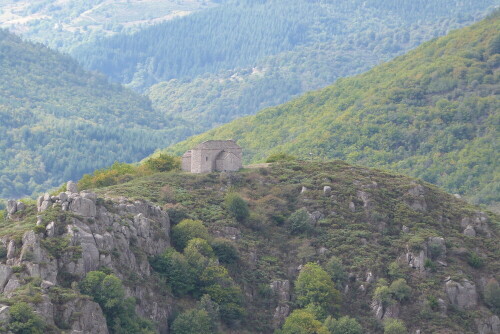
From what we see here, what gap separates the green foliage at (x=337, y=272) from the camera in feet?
385

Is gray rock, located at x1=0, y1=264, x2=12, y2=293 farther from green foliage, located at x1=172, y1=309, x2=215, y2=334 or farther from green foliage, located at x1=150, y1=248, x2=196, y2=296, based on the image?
green foliage, located at x1=150, y1=248, x2=196, y2=296

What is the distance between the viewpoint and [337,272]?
11769 centimetres

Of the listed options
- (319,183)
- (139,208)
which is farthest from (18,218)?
(319,183)

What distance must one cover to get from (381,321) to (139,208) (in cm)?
2474

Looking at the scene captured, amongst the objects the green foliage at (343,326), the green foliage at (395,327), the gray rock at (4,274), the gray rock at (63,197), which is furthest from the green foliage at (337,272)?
the gray rock at (4,274)

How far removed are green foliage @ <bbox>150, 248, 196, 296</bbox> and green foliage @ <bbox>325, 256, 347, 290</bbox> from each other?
15.1 meters

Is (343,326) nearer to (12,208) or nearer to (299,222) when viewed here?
(299,222)

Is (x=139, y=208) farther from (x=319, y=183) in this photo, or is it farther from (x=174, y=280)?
(x=319, y=183)

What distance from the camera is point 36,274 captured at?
306 feet

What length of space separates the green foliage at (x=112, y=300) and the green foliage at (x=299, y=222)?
102ft

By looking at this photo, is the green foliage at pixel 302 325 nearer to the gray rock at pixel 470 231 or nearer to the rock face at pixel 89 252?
the rock face at pixel 89 252

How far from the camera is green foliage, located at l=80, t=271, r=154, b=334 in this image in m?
95.2

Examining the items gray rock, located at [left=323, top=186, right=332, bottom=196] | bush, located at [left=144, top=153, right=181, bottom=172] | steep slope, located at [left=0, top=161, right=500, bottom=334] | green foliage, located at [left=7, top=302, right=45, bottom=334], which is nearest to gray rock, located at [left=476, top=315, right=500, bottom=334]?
steep slope, located at [left=0, top=161, right=500, bottom=334]

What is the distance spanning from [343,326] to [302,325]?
13.0 feet
